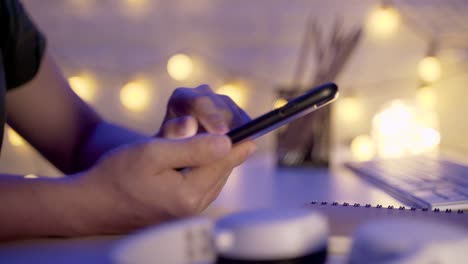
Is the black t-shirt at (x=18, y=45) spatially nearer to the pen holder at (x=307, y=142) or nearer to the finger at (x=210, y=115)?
the finger at (x=210, y=115)

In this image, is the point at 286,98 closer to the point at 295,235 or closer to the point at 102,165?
the point at 102,165

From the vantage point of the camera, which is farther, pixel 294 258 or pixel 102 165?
pixel 102 165

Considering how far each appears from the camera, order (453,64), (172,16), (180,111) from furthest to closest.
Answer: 1. (172,16)
2. (453,64)
3. (180,111)

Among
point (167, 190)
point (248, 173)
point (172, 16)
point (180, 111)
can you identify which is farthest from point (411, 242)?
point (172, 16)

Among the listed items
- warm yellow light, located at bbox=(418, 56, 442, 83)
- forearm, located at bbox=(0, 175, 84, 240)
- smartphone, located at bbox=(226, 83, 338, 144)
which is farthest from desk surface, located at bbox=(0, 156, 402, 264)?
warm yellow light, located at bbox=(418, 56, 442, 83)

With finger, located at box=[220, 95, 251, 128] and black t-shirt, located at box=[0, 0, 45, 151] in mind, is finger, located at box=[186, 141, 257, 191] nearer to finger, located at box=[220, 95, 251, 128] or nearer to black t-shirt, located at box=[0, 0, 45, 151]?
finger, located at box=[220, 95, 251, 128]

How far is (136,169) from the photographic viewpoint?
0.45 metres

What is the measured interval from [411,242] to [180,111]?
452 millimetres

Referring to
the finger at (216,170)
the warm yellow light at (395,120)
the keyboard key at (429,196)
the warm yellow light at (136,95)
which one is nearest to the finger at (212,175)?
the finger at (216,170)

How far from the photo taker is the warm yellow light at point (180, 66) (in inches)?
56.1

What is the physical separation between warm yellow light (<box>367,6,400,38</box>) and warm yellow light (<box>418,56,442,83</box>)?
0.12 m

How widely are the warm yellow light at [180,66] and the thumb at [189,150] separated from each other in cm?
98

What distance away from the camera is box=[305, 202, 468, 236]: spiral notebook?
0.48 m

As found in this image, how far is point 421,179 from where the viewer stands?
0.72m
